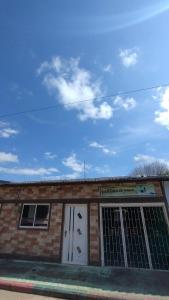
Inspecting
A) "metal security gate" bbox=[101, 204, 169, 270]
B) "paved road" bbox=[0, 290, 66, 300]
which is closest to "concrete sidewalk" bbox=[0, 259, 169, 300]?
"paved road" bbox=[0, 290, 66, 300]

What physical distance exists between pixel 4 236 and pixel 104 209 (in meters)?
4.93

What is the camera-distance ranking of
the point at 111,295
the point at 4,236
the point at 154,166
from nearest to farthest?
1. the point at 111,295
2. the point at 4,236
3. the point at 154,166

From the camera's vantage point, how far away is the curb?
4.99 metres

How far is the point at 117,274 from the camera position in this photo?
6801 mm

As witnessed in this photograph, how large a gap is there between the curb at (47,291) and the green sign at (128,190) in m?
4.17

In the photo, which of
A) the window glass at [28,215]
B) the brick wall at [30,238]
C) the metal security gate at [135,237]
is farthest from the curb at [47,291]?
the window glass at [28,215]

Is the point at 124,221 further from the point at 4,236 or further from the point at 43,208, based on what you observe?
the point at 4,236

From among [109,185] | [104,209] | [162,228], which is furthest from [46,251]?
[162,228]

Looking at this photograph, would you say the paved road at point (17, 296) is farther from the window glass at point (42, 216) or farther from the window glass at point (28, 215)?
the window glass at point (28, 215)

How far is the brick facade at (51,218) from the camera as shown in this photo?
8492 millimetres

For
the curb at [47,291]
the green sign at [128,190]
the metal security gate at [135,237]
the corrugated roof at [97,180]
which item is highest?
the corrugated roof at [97,180]

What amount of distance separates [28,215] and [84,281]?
15.0ft

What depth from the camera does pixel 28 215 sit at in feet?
31.7

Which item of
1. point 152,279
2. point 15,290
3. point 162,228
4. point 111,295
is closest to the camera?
point 111,295
